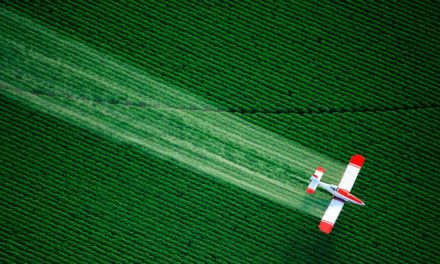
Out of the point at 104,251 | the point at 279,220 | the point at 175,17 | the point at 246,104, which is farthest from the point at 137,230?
the point at 175,17

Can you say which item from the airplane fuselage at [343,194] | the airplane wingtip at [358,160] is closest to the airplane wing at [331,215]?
the airplane fuselage at [343,194]

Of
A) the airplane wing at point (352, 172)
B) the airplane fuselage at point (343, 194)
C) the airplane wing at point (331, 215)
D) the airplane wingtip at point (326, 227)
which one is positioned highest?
the airplane wing at point (352, 172)

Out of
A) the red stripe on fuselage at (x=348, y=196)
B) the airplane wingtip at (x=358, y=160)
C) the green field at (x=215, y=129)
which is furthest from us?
the green field at (x=215, y=129)

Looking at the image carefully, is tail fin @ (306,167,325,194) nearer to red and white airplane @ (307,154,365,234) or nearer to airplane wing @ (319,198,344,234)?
red and white airplane @ (307,154,365,234)

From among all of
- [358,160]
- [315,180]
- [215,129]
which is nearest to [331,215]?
[315,180]

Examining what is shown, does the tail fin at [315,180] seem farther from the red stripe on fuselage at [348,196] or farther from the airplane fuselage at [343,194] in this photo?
the red stripe on fuselage at [348,196]

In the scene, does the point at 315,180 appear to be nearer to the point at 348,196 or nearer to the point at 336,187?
the point at 336,187
